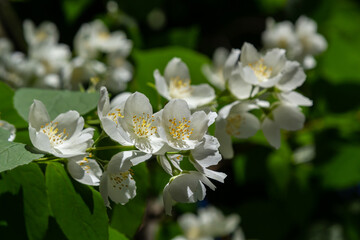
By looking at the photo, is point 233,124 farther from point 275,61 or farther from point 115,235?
point 115,235

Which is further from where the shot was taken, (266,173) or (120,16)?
(120,16)

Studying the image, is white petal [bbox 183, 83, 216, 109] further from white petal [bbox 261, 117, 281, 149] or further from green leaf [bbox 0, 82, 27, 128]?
green leaf [bbox 0, 82, 27, 128]

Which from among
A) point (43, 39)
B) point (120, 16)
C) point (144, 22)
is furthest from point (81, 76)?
point (144, 22)

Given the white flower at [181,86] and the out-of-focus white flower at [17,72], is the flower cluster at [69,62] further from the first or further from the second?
the white flower at [181,86]

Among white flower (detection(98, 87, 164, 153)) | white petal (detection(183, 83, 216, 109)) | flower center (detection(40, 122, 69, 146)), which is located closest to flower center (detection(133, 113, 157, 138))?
white flower (detection(98, 87, 164, 153))

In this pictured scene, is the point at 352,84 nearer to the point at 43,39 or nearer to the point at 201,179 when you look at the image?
the point at 43,39

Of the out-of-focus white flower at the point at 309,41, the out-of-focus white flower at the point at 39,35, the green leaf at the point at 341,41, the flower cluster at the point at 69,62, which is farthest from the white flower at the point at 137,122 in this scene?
the green leaf at the point at 341,41

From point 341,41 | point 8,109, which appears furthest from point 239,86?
point 341,41
